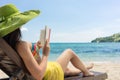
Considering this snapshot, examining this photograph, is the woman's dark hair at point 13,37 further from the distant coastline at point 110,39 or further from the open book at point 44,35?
the distant coastline at point 110,39

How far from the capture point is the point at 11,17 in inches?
112

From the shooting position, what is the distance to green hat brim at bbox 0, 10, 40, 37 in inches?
105

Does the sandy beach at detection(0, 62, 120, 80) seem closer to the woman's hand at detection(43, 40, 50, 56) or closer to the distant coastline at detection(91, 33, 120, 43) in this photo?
the woman's hand at detection(43, 40, 50, 56)

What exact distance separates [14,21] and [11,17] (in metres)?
0.11

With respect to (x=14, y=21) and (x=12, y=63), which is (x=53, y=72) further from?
(x=14, y=21)

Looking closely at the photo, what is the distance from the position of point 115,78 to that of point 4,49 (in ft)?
14.6

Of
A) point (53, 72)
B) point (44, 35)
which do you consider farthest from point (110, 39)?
point (44, 35)

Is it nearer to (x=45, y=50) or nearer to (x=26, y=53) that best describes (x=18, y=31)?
(x=26, y=53)

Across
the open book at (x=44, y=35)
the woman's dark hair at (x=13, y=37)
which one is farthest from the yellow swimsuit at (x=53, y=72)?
the woman's dark hair at (x=13, y=37)

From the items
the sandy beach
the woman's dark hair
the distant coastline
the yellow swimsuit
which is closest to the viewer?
the woman's dark hair

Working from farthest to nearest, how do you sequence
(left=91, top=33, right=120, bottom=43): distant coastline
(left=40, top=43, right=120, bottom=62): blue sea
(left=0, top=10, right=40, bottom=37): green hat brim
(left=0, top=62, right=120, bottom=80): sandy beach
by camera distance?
(left=91, top=33, right=120, bottom=43): distant coastline
(left=40, top=43, right=120, bottom=62): blue sea
(left=0, top=62, right=120, bottom=80): sandy beach
(left=0, top=10, right=40, bottom=37): green hat brim

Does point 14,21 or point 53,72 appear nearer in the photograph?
point 14,21

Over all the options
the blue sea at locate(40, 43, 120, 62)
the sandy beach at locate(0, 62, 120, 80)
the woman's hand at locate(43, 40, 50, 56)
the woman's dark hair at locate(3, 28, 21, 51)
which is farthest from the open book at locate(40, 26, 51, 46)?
the blue sea at locate(40, 43, 120, 62)

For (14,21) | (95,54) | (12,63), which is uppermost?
(14,21)
